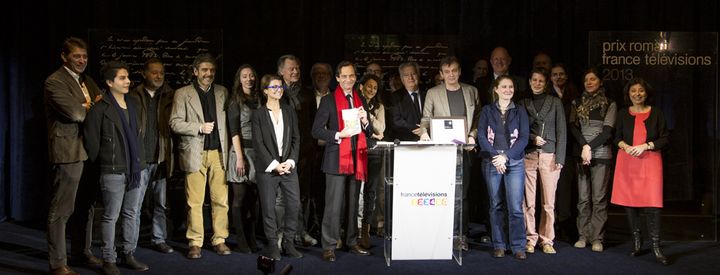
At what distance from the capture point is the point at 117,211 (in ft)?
16.9

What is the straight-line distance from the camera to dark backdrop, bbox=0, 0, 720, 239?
757cm

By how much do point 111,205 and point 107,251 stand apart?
33 centimetres

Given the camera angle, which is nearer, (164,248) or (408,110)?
(164,248)

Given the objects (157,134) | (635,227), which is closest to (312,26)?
(157,134)

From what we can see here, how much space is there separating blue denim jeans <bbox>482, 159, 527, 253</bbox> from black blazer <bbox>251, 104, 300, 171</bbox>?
4.97 ft

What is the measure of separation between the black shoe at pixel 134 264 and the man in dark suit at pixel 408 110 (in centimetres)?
228

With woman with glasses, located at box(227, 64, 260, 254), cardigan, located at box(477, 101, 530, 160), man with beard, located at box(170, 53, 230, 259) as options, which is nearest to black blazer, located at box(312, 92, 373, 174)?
woman with glasses, located at box(227, 64, 260, 254)

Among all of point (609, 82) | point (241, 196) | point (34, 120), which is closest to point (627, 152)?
point (609, 82)

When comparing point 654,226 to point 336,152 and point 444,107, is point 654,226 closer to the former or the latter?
point 444,107

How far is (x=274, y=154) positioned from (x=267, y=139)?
0.12m

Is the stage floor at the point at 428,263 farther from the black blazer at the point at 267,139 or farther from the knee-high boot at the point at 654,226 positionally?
the black blazer at the point at 267,139

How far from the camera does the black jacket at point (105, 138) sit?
5051mm

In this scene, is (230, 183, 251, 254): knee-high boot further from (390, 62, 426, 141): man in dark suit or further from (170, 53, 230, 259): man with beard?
(390, 62, 426, 141): man in dark suit

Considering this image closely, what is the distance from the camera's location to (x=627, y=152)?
5793mm
